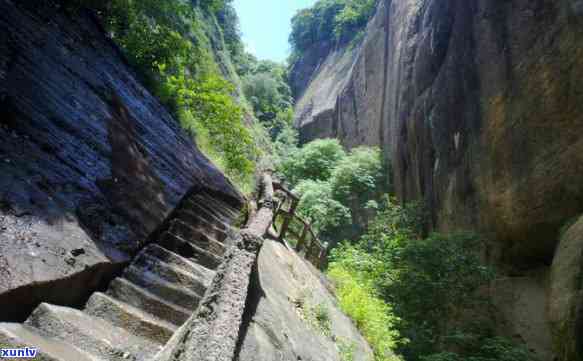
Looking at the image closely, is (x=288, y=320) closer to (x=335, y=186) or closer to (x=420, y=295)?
(x=420, y=295)

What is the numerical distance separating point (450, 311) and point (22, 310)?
316 inches

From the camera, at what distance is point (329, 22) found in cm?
3509

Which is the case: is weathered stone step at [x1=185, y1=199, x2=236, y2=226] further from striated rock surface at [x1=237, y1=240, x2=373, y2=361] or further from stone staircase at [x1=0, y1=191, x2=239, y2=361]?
striated rock surface at [x1=237, y1=240, x2=373, y2=361]

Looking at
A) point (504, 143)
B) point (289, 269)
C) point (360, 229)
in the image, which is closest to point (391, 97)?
point (360, 229)

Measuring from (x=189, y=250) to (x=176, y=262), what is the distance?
1.44ft

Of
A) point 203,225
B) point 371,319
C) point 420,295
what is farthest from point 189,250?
point 420,295

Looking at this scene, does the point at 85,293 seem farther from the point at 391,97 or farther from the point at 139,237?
the point at 391,97

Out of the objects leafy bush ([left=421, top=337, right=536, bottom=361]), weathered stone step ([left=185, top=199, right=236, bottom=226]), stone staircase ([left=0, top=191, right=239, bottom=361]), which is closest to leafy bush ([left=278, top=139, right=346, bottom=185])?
leafy bush ([left=421, top=337, right=536, bottom=361])

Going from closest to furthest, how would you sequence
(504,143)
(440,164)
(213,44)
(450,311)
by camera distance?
(450,311) → (504,143) → (440,164) → (213,44)

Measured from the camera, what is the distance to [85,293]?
111 inches

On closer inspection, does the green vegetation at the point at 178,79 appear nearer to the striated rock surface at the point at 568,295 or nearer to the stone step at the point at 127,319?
the stone step at the point at 127,319

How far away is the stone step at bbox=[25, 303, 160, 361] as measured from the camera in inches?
88.9

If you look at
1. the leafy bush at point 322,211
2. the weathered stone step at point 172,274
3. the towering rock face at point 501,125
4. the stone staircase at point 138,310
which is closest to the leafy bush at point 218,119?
the stone staircase at point 138,310

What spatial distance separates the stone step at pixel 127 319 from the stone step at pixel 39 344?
514 mm
